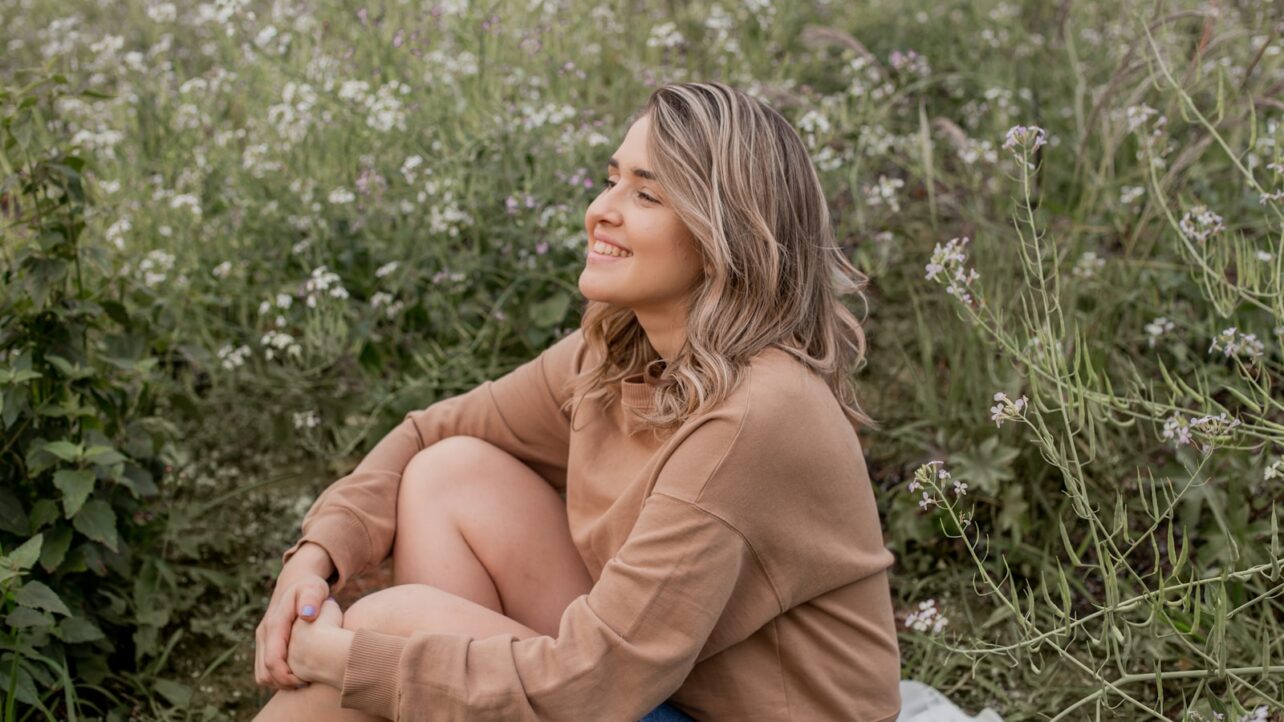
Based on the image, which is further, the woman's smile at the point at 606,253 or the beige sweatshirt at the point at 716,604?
the woman's smile at the point at 606,253

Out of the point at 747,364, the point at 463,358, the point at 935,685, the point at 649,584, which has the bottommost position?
the point at 935,685

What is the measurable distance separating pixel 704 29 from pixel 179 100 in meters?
1.53

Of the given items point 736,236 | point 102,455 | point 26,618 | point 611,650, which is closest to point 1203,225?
point 736,236

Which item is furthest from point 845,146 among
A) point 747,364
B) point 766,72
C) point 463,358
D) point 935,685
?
point 747,364

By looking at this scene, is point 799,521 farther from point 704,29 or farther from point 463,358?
point 704,29

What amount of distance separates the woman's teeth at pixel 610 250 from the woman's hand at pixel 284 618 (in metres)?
0.62

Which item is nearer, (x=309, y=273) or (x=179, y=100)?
(x=309, y=273)

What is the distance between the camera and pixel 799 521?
1.68 m

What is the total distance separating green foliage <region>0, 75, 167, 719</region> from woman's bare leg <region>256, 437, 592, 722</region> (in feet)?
1.64

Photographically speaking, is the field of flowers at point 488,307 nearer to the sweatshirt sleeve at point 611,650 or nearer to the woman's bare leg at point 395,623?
the woman's bare leg at point 395,623

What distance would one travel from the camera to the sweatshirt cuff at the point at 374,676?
1.63 m

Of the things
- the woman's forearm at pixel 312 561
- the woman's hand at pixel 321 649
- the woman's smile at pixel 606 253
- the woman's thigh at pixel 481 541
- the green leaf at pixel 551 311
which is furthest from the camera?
the green leaf at pixel 551 311

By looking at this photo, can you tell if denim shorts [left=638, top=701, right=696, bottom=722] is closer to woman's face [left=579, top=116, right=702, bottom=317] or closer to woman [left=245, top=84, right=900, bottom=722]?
woman [left=245, top=84, right=900, bottom=722]

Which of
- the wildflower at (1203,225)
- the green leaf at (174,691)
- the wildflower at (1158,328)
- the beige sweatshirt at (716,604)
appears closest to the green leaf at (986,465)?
the wildflower at (1158,328)
